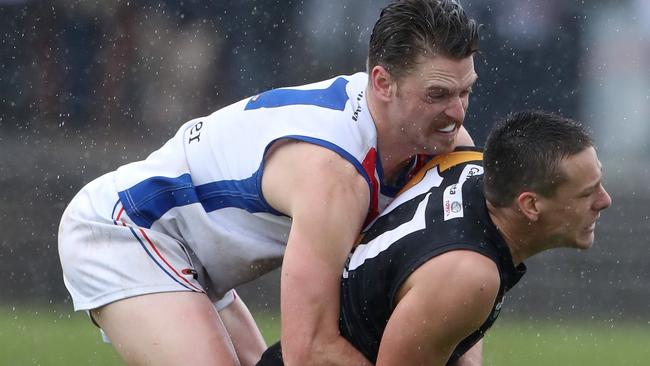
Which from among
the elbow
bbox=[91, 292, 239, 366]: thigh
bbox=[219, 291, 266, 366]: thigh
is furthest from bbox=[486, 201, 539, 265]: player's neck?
bbox=[219, 291, 266, 366]: thigh

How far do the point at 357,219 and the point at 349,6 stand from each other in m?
5.73

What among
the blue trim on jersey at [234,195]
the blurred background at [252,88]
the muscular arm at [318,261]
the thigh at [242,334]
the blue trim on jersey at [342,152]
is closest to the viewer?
the muscular arm at [318,261]

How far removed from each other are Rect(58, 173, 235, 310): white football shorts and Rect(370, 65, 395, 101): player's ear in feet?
2.92

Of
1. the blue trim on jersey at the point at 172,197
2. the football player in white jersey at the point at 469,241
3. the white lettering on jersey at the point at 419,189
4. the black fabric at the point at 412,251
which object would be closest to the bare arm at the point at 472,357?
the black fabric at the point at 412,251

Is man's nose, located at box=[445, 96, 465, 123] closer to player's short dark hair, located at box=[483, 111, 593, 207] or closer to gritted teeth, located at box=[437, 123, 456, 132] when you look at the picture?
gritted teeth, located at box=[437, 123, 456, 132]

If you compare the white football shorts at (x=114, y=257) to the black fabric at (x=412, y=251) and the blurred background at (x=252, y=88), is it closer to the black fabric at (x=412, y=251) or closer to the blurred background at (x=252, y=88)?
the black fabric at (x=412, y=251)

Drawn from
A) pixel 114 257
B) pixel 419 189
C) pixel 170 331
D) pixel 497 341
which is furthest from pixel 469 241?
pixel 497 341

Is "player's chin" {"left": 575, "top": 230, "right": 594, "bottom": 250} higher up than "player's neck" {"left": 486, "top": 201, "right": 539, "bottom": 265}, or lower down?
lower down

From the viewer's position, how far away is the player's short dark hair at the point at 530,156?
393cm

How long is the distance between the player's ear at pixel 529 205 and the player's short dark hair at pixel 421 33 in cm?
62

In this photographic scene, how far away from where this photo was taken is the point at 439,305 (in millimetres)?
3820

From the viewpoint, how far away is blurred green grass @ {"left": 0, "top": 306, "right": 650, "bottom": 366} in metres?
8.05

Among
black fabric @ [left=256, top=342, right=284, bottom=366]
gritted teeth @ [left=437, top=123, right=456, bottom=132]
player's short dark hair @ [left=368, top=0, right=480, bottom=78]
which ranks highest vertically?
player's short dark hair @ [left=368, top=0, right=480, bottom=78]

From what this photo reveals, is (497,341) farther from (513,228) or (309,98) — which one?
(513,228)
